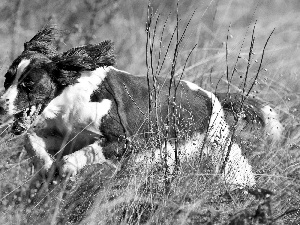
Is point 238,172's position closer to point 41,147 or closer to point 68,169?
point 68,169

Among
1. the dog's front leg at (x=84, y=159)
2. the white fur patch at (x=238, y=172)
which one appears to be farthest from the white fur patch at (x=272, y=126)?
the dog's front leg at (x=84, y=159)

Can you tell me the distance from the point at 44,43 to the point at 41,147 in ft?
2.40

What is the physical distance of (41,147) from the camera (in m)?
4.34

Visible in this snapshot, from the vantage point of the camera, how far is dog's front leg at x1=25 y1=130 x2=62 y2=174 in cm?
420

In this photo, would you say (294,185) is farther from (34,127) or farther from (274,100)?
(274,100)

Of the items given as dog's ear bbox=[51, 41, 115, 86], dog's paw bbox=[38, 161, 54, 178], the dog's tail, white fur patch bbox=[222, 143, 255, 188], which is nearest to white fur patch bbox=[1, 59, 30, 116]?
dog's ear bbox=[51, 41, 115, 86]

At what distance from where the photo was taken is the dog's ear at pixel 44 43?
14.8 ft

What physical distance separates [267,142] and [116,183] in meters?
1.49

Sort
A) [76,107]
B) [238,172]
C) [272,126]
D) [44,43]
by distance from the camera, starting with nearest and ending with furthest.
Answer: [238,172] → [76,107] → [44,43] → [272,126]

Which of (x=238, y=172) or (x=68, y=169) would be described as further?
(x=68, y=169)

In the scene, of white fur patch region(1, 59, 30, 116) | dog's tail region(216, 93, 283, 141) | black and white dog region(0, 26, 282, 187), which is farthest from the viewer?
dog's tail region(216, 93, 283, 141)

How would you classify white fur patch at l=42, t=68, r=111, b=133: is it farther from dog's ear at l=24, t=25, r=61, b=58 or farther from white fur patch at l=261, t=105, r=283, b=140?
white fur patch at l=261, t=105, r=283, b=140

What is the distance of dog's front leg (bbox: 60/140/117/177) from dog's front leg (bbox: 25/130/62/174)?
0.41 ft

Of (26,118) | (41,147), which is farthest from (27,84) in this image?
(41,147)
